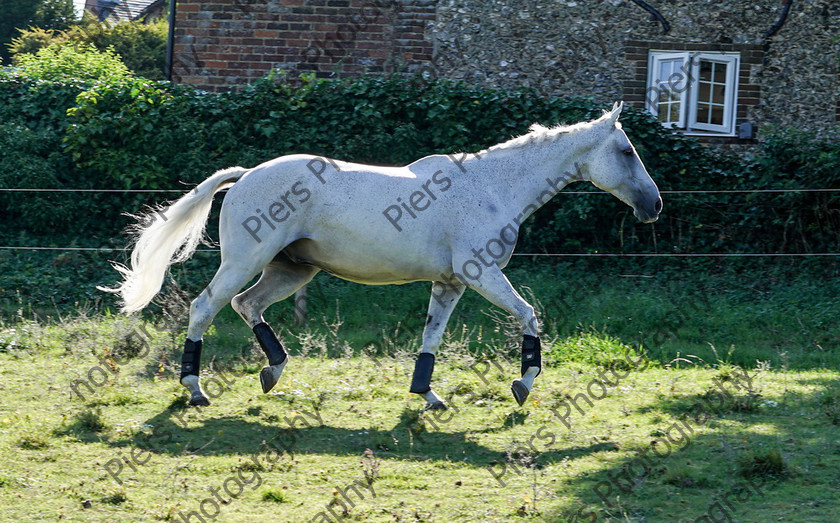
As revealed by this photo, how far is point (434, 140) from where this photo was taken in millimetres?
11703

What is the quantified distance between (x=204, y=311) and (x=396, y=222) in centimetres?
149

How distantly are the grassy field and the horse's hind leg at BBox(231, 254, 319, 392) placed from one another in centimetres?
29

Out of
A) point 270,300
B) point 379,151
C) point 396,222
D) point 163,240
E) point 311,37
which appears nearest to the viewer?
point 396,222

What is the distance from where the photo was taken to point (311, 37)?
13336 millimetres

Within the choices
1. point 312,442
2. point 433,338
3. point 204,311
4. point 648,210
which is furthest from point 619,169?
point 204,311

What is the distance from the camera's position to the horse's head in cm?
671

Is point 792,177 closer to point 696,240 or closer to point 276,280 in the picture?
point 696,240

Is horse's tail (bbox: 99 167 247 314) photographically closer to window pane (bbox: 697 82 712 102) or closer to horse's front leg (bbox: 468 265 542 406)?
horse's front leg (bbox: 468 265 542 406)

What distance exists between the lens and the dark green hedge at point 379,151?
11562 mm

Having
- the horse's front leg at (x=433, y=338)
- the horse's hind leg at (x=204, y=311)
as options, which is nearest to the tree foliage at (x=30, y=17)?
the horse's hind leg at (x=204, y=311)

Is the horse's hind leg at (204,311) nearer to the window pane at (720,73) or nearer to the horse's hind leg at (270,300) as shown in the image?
the horse's hind leg at (270,300)

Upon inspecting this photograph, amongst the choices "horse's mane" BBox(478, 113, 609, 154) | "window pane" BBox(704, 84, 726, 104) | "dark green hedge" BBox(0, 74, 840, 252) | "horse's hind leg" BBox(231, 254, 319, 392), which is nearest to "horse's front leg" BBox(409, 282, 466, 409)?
"horse's hind leg" BBox(231, 254, 319, 392)

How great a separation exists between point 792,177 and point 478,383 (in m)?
6.38

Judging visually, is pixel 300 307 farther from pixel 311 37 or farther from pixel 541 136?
pixel 311 37
